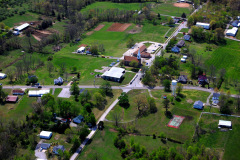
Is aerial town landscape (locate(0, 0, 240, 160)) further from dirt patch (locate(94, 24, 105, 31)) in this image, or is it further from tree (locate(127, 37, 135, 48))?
tree (locate(127, 37, 135, 48))

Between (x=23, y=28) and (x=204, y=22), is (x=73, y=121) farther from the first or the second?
(x=204, y=22)

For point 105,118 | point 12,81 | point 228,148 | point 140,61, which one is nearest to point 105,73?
point 140,61

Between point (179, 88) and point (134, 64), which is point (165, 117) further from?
point (134, 64)

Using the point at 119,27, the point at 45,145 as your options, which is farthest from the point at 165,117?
the point at 119,27

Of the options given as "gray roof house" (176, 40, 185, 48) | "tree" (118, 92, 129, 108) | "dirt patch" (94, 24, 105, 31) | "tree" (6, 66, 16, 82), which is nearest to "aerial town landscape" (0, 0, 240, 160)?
"dirt patch" (94, 24, 105, 31)

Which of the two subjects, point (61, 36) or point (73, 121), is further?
point (61, 36)

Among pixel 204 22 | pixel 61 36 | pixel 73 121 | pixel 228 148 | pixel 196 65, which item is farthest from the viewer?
pixel 204 22
